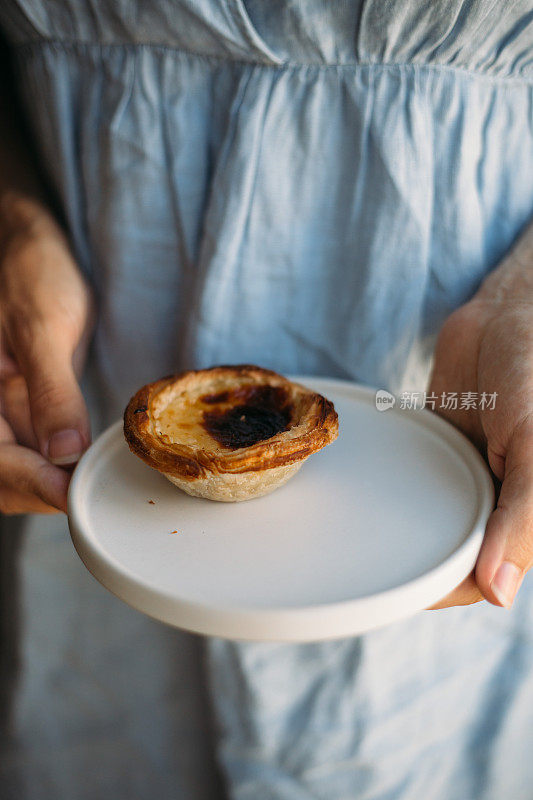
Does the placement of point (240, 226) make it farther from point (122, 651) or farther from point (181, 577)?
point (122, 651)

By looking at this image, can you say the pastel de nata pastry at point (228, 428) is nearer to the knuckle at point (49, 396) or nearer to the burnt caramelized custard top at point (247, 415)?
the burnt caramelized custard top at point (247, 415)

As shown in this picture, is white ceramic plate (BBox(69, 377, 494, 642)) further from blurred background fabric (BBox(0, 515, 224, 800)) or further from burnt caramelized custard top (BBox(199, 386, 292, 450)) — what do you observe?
blurred background fabric (BBox(0, 515, 224, 800))

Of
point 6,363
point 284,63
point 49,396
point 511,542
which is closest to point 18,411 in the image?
point 6,363

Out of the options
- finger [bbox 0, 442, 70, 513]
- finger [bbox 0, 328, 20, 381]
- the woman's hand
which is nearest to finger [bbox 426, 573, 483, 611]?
the woman's hand

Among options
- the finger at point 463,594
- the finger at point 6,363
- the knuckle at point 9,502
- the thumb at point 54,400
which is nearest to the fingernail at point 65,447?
the thumb at point 54,400

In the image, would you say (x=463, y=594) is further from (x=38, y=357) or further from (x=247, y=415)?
(x=38, y=357)

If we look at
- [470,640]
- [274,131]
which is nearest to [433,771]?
[470,640]

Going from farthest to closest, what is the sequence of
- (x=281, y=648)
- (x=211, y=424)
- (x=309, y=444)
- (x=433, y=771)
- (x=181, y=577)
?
(x=433, y=771), (x=281, y=648), (x=211, y=424), (x=309, y=444), (x=181, y=577)
